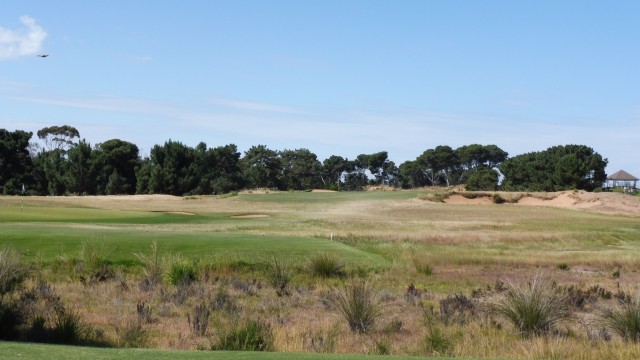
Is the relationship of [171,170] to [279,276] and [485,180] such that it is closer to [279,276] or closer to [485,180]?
[485,180]

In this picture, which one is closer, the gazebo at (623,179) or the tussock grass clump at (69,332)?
the tussock grass clump at (69,332)

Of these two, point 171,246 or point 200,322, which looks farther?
point 171,246

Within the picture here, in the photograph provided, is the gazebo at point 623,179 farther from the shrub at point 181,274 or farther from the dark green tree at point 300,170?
the shrub at point 181,274

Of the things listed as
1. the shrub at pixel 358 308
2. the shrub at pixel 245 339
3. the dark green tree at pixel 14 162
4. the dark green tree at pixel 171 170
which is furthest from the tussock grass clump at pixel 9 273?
the dark green tree at pixel 14 162

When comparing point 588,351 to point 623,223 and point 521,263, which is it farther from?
point 623,223

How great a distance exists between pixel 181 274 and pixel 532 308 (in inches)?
429

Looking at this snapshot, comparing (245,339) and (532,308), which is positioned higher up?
(532,308)

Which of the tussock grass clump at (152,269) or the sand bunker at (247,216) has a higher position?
the tussock grass clump at (152,269)

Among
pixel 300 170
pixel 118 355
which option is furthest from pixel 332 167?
pixel 118 355

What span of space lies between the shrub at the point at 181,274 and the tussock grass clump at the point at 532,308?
31.2 ft

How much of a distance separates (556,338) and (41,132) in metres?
136

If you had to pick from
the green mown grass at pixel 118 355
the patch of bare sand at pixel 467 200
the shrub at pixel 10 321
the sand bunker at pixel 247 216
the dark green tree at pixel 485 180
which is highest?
the dark green tree at pixel 485 180

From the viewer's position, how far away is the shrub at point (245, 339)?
13039 millimetres

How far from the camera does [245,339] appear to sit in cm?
1319
